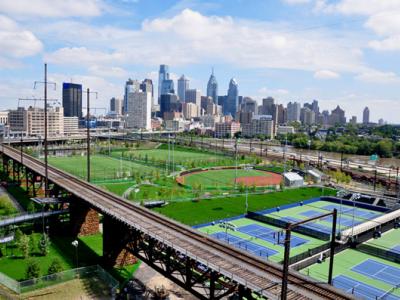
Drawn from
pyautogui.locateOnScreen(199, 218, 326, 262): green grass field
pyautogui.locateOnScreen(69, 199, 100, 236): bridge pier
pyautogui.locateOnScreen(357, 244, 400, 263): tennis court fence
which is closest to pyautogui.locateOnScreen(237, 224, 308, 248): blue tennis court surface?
pyautogui.locateOnScreen(199, 218, 326, 262): green grass field

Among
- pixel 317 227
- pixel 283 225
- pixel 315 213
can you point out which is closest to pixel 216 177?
pixel 315 213

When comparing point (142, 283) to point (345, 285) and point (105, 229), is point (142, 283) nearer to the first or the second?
point (105, 229)

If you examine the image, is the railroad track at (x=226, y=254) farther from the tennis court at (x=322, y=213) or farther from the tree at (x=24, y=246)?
the tennis court at (x=322, y=213)

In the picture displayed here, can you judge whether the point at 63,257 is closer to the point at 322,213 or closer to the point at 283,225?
the point at 283,225

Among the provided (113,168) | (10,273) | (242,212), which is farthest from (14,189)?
(242,212)

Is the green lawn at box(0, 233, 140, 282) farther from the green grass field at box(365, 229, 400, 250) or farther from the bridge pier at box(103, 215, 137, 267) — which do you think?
the green grass field at box(365, 229, 400, 250)
